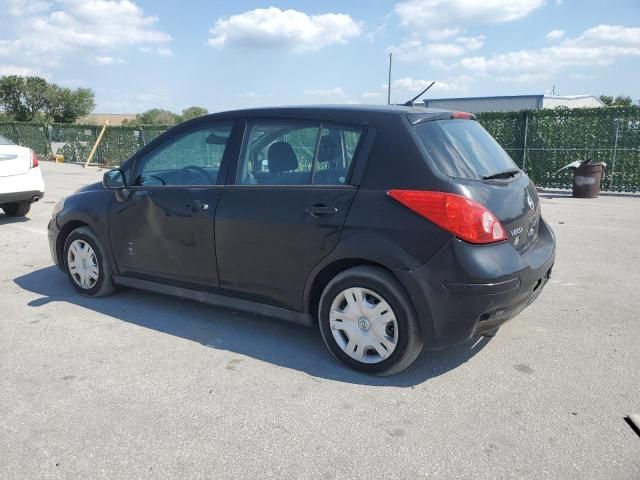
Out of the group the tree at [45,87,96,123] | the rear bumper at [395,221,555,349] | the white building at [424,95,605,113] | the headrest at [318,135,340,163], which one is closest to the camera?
the rear bumper at [395,221,555,349]

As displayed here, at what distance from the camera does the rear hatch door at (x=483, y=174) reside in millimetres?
3279

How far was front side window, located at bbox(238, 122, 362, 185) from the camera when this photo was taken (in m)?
3.55

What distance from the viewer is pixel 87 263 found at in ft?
16.5

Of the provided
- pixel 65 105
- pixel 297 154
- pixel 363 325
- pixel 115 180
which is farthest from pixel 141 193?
pixel 65 105

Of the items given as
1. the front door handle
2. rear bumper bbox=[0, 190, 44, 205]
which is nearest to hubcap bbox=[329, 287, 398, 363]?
the front door handle

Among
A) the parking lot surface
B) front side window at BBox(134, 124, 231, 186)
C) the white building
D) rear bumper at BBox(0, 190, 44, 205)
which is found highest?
the white building

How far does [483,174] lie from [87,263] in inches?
143

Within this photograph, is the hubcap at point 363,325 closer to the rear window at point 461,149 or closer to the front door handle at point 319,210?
the front door handle at point 319,210

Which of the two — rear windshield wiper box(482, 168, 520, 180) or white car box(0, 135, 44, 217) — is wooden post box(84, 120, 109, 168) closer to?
white car box(0, 135, 44, 217)

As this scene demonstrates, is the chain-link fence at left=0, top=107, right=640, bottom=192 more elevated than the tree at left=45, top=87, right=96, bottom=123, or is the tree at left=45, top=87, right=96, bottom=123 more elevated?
the tree at left=45, top=87, right=96, bottom=123

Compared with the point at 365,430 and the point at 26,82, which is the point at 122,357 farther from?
the point at 26,82

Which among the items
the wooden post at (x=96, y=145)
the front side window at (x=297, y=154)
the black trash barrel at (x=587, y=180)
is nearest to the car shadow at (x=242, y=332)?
the front side window at (x=297, y=154)

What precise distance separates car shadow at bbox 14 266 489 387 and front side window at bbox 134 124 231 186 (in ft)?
3.72

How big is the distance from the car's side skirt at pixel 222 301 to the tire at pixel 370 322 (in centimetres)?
25
